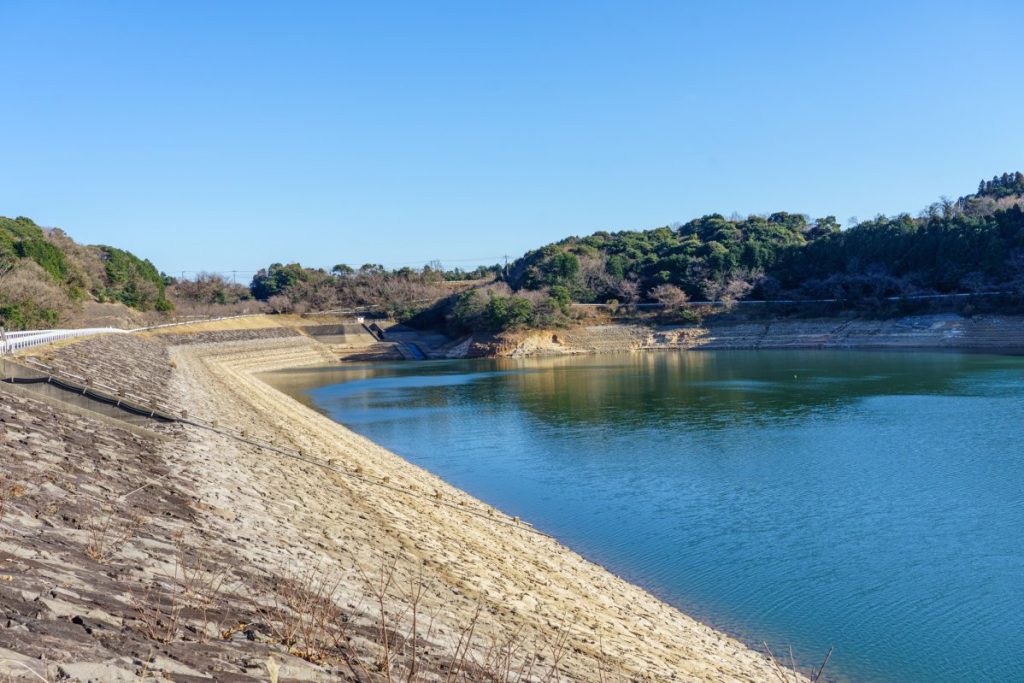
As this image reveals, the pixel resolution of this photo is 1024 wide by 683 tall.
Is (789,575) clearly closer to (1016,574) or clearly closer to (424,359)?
(1016,574)

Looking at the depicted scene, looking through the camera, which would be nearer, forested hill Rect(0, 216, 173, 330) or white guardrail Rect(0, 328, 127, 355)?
white guardrail Rect(0, 328, 127, 355)

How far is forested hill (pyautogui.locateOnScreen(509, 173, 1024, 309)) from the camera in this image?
212 ft

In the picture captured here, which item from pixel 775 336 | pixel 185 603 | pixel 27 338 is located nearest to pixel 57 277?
pixel 27 338

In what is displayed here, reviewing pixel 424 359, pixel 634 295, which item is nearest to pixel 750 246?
pixel 634 295

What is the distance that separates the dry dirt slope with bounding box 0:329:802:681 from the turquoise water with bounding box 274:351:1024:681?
149 centimetres

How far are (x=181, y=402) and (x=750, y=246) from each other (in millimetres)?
64827

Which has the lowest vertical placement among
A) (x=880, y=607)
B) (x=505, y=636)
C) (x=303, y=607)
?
(x=880, y=607)

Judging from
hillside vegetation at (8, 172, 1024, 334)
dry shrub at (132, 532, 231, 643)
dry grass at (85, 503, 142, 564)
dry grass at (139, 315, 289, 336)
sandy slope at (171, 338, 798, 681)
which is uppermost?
hillside vegetation at (8, 172, 1024, 334)

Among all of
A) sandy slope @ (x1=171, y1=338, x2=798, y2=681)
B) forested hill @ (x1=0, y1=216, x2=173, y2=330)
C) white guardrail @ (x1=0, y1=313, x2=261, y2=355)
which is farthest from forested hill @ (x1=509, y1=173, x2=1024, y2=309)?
sandy slope @ (x1=171, y1=338, x2=798, y2=681)

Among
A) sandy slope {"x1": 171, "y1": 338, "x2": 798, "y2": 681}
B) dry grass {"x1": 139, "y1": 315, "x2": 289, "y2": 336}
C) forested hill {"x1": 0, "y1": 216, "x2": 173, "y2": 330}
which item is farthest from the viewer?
dry grass {"x1": 139, "y1": 315, "x2": 289, "y2": 336}

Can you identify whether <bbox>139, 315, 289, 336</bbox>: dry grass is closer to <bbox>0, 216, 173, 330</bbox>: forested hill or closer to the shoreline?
<bbox>0, 216, 173, 330</bbox>: forested hill

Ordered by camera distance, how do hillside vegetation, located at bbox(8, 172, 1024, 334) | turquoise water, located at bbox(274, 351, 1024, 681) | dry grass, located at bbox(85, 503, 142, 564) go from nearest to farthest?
dry grass, located at bbox(85, 503, 142, 564) < turquoise water, located at bbox(274, 351, 1024, 681) < hillside vegetation, located at bbox(8, 172, 1024, 334)

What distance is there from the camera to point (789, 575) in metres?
12.3

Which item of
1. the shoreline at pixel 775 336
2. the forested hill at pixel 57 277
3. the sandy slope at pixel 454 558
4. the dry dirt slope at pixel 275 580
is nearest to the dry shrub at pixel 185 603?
the dry dirt slope at pixel 275 580
